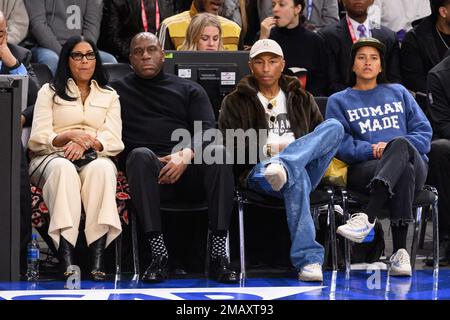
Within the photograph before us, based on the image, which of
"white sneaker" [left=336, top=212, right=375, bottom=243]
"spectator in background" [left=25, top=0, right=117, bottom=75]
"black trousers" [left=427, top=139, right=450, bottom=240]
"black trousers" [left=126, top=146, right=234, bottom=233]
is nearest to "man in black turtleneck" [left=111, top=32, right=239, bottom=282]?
"black trousers" [left=126, top=146, right=234, bottom=233]

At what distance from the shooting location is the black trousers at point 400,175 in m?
6.38

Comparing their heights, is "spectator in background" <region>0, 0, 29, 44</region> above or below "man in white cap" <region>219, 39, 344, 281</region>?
above

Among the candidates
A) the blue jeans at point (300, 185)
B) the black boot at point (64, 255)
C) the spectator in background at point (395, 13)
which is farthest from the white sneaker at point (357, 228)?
the spectator in background at point (395, 13)

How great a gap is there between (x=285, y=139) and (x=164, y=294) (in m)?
1.42

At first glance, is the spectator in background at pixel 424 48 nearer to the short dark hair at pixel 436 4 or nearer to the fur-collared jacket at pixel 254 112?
the short dark hair at pixel 436 4

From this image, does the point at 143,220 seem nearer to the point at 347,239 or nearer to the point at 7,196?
the point at 7,196

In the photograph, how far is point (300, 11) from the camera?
8109 mm

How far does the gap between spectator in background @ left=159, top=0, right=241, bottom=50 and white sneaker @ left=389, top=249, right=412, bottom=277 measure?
2.24 m

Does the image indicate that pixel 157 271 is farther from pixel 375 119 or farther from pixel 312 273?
pixel 375 119

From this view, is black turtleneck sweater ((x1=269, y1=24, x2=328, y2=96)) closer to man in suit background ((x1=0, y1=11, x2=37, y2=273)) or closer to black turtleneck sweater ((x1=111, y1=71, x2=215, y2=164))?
black turtleneck sweater ((x1=111, y1=71, x2=215, y2=164))

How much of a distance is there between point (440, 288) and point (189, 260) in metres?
1.66

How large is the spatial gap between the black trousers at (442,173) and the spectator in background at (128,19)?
8.42 ft

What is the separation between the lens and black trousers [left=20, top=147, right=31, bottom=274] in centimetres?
618
